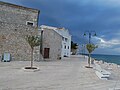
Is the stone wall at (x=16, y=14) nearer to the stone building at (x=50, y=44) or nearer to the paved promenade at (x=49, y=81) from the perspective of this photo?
the stone building at (x=50, y=44)

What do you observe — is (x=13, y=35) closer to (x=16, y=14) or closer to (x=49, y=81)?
(x=16, y=14)

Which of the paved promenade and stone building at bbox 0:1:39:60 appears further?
stone building at bbox 0:1:39:60

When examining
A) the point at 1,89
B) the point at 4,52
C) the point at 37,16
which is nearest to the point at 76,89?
the point at 1,89

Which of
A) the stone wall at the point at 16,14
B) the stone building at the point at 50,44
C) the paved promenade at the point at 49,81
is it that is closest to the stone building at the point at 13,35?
the stone wall at the point at 16,14

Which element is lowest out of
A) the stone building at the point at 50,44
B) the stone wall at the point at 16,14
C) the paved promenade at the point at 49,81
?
the paved promenade at the point at 49,81

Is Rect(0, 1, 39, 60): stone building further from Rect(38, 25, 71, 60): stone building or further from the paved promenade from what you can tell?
the paved promenade

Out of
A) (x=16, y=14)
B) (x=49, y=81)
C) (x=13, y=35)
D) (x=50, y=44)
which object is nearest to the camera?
(x=49, y=81)

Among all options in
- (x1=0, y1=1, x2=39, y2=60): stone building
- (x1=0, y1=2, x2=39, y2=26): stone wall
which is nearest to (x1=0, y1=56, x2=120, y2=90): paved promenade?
(x1=0, y1=1, x2=39, y2=60): stone building

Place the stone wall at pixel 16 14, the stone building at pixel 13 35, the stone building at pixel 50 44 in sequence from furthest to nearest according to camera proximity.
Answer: the stone building at pixel 50 44
the stone wall at pixel 16 14
the stone building at pixel 13 35

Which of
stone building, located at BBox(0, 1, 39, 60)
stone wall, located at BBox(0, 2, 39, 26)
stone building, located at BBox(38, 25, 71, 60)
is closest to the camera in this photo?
stone building, located at BBox(0, 1, 39, 60)

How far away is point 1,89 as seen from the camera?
6.64 m

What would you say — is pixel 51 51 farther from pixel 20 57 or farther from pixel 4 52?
pixel 4 52

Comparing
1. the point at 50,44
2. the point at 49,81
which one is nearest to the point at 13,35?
the point at 50,44

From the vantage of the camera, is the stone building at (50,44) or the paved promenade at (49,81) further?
the stone building at (50,44)
